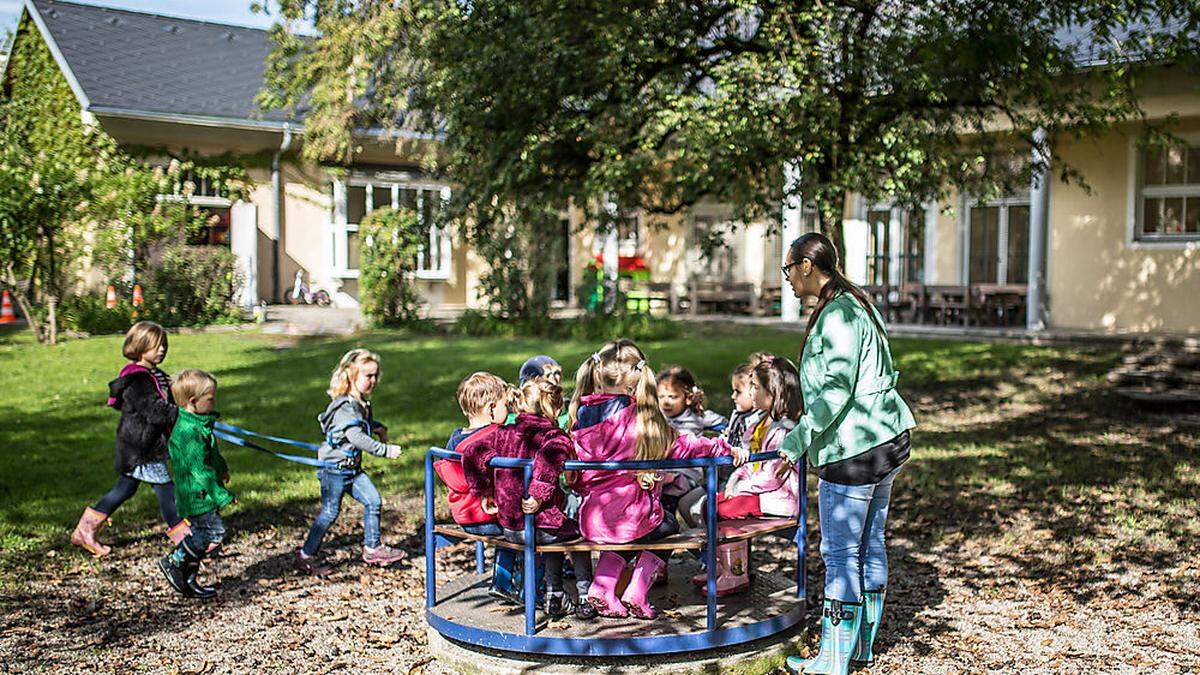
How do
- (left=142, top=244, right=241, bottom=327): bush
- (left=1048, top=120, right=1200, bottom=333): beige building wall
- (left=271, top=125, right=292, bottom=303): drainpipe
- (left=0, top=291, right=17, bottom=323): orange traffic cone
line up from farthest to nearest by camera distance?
(left=271, top=125, right=292, bottom=303): drainpipe < (left=0, top=291, right=17, bottom=323): orange traffic cone < (left=142, top=244, right=241, bottom=327): bush < (left=1048, top=120, right=1200, bottom=333): beige building wall

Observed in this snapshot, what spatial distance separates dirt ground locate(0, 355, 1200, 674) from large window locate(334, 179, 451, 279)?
1616 centimetres

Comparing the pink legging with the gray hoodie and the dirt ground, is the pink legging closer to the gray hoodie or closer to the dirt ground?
the dirt ground

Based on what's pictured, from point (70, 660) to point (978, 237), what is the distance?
56.6 feet

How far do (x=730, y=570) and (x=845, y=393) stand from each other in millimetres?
1325

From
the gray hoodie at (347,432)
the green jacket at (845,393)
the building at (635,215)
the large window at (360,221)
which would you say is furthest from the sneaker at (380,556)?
the large window at (360,221)

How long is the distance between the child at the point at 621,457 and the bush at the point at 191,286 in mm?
15271

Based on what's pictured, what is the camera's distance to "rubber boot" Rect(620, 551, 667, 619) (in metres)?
5.04

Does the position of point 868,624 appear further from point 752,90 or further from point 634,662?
point 752,90

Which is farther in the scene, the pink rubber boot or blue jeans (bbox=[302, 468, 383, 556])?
blue jeans (bbox=[302, 468, 383, 556])

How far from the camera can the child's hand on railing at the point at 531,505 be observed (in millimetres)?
4613

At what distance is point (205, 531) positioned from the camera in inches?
235

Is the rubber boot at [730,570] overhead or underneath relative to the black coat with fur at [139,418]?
underneath

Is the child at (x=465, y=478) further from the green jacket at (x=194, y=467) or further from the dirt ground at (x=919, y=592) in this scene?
the green jacket at (x=194, y=467)

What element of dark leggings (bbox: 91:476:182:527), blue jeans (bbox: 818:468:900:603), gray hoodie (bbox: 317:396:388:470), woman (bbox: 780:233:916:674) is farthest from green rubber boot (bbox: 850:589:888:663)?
dark leggings (bbox: 91:476:182:527)
